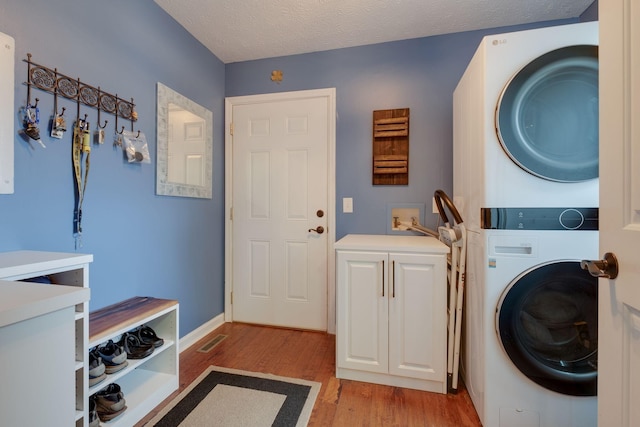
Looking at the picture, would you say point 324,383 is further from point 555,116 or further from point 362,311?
point 555,116

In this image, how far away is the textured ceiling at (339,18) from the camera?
6.07 ft

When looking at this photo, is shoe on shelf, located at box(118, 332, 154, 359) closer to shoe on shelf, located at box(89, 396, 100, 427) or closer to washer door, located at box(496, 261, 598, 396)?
shoe on shelf, located at box(89, 396, 100, 427)

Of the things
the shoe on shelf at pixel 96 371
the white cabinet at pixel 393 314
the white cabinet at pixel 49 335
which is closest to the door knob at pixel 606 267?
the white cabinet at pixel 393 314

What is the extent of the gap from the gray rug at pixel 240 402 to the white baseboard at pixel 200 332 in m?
0.41

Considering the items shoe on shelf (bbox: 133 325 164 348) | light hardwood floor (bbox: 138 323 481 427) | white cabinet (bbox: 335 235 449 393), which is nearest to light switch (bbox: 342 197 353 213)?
white cabinet (bbox: 335 235 449 393)

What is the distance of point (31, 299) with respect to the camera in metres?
Answer: 0.60

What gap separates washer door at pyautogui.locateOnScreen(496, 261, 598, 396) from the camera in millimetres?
1227

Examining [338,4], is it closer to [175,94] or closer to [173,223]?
[175,94]

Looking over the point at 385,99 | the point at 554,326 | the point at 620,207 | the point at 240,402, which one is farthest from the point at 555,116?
the point at 240,402

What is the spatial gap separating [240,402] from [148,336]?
64 centimetres

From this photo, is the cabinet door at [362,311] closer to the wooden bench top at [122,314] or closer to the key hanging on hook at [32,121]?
the wooden bench top at [122,314]

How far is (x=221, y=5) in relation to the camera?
6.13ft

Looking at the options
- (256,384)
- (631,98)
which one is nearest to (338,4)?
(631,98)

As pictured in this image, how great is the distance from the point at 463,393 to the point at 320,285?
1.23 meters
